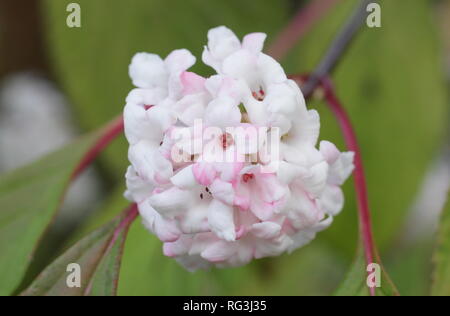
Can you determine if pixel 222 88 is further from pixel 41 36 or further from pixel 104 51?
pixel 41 36

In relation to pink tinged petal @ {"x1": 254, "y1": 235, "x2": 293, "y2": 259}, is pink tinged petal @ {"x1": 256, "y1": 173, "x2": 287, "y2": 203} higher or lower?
higher

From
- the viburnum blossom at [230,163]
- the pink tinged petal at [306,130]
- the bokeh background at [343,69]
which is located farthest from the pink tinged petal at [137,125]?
the bokeh background at [343,69]

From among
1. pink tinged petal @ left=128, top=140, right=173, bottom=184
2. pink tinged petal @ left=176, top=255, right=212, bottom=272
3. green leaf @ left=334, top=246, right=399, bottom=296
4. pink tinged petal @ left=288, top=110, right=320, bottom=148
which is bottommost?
green leaf @ left=334, top=246, right=399, bottom=296

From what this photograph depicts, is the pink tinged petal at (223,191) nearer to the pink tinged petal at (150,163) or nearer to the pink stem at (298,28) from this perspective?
the pink tinged petal at (150,163)

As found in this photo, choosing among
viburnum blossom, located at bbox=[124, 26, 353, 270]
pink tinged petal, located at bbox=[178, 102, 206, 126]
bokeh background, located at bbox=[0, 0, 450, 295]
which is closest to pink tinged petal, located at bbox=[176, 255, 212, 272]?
viburnum blossom, located at bbox=[124, 26, 353, 270]

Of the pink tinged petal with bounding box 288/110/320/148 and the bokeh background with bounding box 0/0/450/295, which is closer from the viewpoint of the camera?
the pink tinged petal with bounding box 288/110/320/148

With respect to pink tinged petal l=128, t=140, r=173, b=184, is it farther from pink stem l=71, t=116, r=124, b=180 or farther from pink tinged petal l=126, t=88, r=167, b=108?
pink stem l=71, t=116, r=124, b=180

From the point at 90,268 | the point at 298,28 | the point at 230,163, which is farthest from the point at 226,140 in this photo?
the point at 298,28
